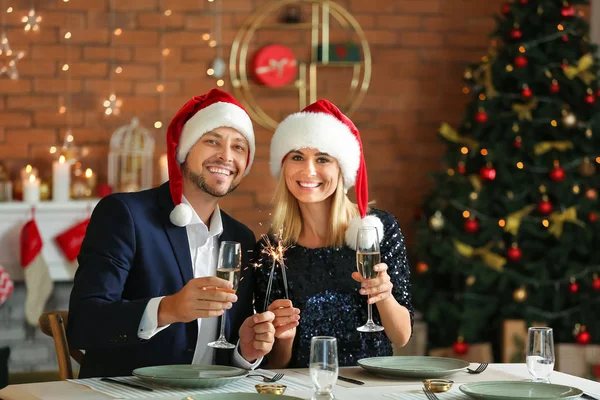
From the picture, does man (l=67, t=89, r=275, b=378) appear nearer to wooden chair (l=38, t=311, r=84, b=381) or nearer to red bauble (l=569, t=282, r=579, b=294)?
wooden chair (l=38, t=311, r=84, b=381)

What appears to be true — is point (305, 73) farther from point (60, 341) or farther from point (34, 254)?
point (60, 341)

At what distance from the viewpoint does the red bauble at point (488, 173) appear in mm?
4824

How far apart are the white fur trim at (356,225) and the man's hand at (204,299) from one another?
0.74m

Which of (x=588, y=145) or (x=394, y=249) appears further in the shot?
(x=588, y=145)

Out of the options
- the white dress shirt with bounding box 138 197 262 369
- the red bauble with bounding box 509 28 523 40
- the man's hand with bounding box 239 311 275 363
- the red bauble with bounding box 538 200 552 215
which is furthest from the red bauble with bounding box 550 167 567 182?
the man's hand with bounding box 239 311 275 363

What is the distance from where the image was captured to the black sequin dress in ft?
9.44

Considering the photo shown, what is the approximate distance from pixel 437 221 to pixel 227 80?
56.0 inches

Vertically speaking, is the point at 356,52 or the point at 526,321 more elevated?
the point at 356,52

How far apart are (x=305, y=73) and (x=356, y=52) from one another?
12.3 inches

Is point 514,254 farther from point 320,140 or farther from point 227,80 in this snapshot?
point 320,140

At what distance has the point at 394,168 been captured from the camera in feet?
18.1

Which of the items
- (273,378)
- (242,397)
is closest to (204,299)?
(273,378)

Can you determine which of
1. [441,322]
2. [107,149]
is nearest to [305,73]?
[107,149]

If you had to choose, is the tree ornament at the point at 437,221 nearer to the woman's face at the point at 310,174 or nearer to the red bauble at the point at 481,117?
the red bauble at the point at 481,117
